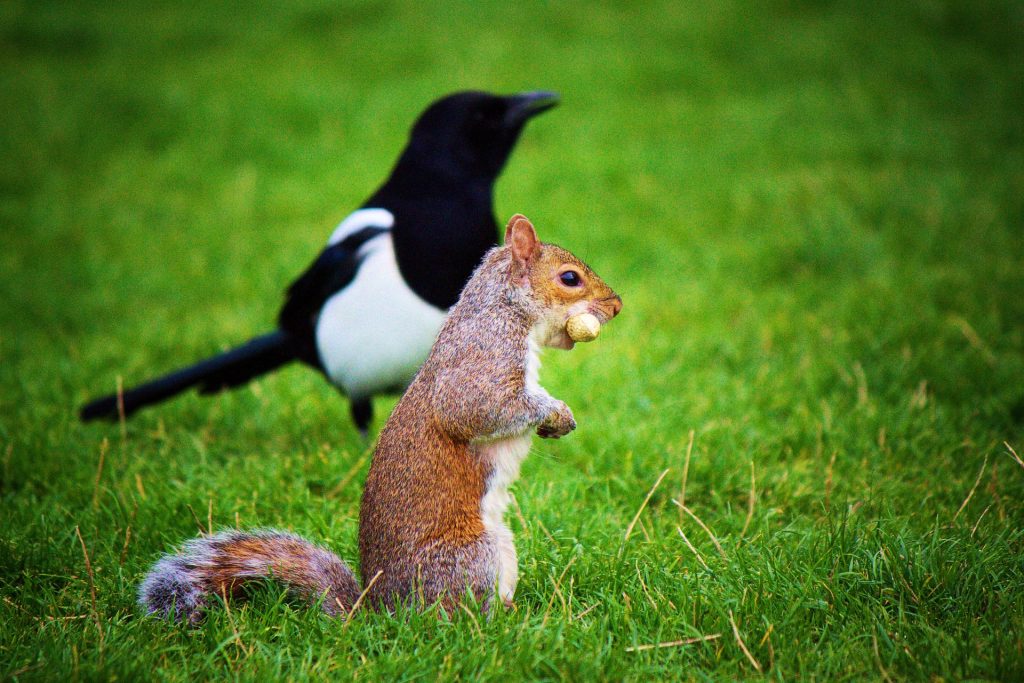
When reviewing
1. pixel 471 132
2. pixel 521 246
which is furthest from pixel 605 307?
pixel 471 132

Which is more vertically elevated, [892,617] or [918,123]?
[918,123]

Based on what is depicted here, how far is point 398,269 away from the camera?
11.6 feet

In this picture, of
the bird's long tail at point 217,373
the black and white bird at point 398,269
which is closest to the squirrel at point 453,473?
the black and white bird at point 398,269

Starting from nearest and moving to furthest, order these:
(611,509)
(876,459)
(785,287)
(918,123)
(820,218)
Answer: (611,509), (876,459), (785,287), (820,218), (918,123)

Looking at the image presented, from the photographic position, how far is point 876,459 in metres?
3.43

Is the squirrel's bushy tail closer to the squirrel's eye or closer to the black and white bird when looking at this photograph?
the squirrel's eye

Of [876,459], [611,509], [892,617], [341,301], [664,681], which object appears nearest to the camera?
[664,681]

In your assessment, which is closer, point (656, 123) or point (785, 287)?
point (785, 287)

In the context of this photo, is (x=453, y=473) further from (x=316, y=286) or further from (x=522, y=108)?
(x=522, y=108)

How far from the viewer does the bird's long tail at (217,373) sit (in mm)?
3922

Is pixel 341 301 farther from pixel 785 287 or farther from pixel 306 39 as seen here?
pixel 306 39

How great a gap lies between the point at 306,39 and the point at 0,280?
5359 mm

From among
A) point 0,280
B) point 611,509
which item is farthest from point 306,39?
point 611,509

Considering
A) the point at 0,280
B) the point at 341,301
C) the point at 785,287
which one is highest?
the point at 341,301
